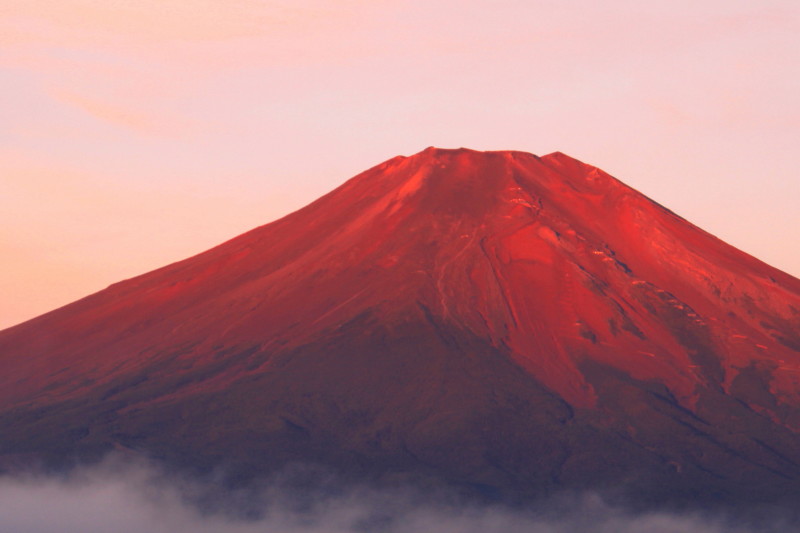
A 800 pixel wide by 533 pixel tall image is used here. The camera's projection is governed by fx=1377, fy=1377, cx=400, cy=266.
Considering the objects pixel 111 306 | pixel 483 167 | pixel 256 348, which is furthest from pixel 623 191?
pixel 111 306

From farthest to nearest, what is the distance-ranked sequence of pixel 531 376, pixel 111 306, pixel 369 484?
pixel 111 306 → pixel 531 376 → pixel 369 484

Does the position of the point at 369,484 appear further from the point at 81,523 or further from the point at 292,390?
the point at 81,523

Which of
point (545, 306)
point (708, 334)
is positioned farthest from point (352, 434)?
point (708, 334)

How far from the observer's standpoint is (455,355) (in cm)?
8775

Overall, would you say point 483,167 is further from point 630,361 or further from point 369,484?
point 369,484

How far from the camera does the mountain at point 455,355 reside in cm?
8281

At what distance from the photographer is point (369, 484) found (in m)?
81.0

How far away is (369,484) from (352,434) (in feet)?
12.9

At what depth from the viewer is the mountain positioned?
82812 millimetres

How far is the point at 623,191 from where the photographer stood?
10544 cm

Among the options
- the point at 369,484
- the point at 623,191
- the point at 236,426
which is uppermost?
the point at 623,191

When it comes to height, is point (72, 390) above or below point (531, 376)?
above

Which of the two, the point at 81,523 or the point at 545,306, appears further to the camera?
the point at 545,306

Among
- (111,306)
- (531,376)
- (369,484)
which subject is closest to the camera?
(369,484)
